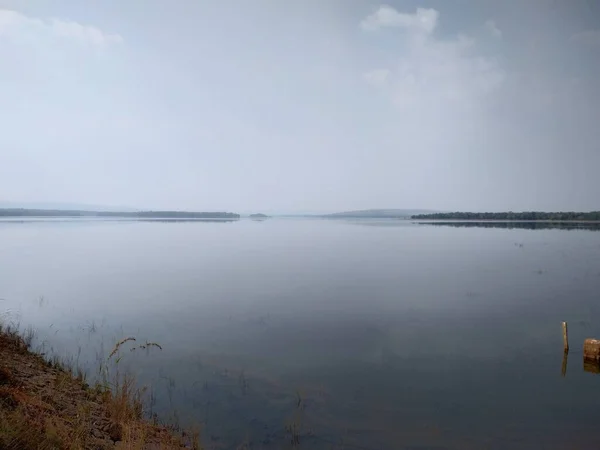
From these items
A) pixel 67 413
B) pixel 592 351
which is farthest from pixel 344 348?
pixel 67 413

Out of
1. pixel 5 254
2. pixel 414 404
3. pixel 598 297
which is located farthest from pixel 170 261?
pixel 598 297

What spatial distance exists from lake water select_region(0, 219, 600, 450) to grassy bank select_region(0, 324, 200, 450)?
37.8 inches

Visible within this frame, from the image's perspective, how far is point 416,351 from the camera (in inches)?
513

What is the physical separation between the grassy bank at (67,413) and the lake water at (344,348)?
3.15 feet

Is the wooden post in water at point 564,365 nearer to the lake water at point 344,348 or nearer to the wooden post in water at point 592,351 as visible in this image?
the lake water at point 344,348

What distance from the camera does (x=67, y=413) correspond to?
7391 millimetres

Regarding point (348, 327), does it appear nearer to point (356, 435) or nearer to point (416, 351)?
point (416, 351)

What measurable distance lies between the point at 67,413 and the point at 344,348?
8.52 m

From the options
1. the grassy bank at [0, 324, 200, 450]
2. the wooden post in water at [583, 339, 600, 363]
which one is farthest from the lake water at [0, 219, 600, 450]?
the grassy bank at [0, 324, 200, 450]

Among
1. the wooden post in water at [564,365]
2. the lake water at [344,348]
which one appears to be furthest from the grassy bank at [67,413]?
the wooden post in water at [564,365]

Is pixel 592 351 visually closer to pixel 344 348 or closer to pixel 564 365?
pixel 564 365

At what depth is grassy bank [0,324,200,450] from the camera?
→ 581 centimetres

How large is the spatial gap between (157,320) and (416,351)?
10892mm

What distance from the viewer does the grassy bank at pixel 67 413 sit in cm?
581
